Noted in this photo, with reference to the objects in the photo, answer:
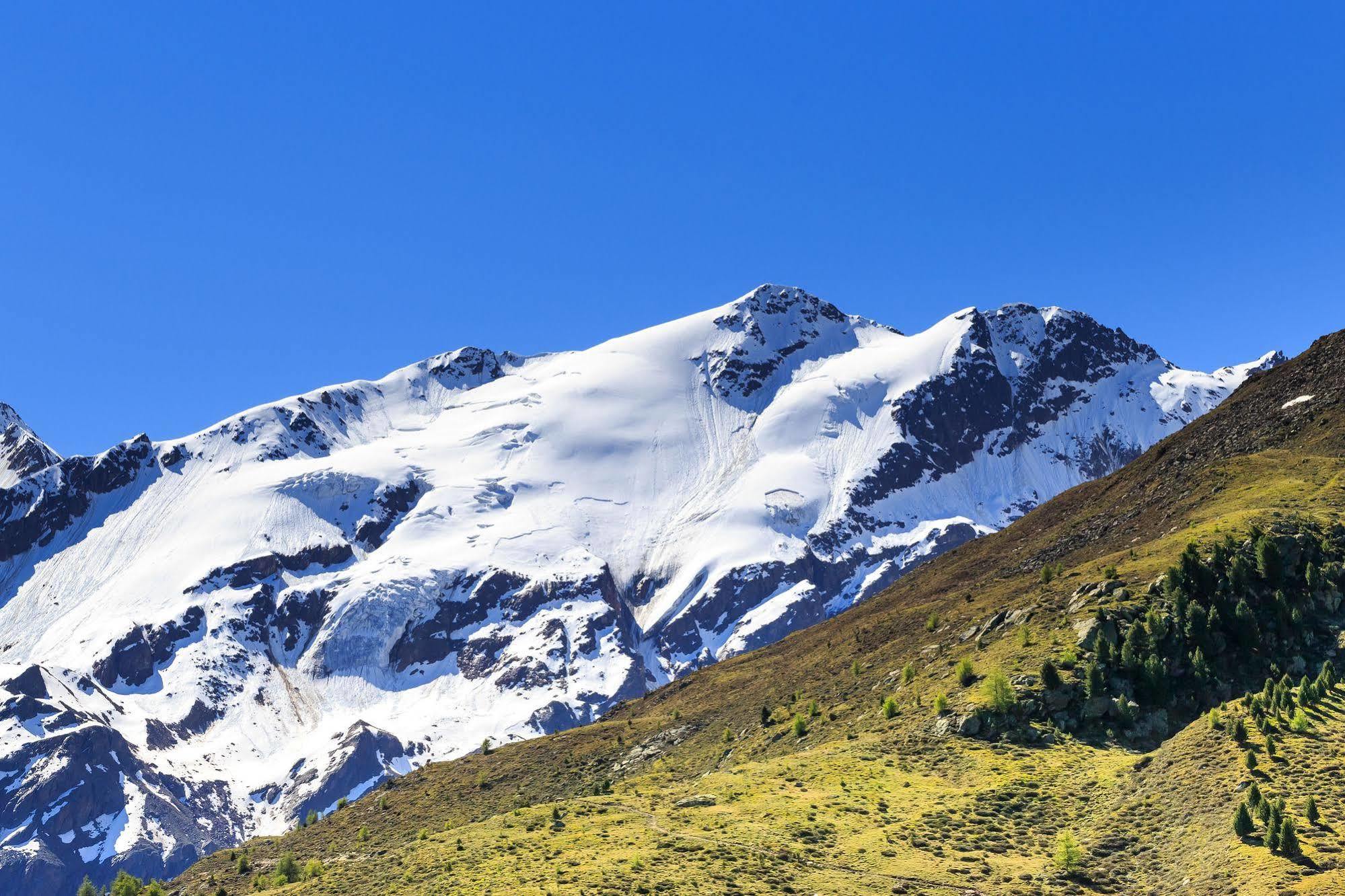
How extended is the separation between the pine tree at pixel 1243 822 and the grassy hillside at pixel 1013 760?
13.9 inches

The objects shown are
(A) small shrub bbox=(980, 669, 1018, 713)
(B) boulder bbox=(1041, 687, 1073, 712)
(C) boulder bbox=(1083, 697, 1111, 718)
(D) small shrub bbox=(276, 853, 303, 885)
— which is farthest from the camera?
(D) small shrub bbox=(276, 853, 303, 885)

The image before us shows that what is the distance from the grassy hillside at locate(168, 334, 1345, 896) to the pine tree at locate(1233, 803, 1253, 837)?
0.35 m

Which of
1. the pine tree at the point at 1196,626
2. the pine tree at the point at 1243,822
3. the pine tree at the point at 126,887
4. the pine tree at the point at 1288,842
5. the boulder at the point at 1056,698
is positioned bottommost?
the pine tree at the point at 1288,842

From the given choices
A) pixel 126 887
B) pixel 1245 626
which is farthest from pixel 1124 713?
pixel 126 887

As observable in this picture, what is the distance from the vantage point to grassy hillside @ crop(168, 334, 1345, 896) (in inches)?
2159

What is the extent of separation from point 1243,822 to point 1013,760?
57.5 feet

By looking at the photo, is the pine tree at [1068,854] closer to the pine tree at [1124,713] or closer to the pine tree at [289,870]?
the pine tree at [1124,713]

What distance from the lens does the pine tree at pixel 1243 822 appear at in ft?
170

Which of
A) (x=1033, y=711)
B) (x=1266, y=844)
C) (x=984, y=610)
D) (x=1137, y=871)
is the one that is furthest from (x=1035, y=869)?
(x=984, y=610)

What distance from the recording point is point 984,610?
10031 cm

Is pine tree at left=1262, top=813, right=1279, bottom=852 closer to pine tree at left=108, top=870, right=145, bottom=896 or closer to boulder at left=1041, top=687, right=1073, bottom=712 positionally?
boulder at left=1041, top=687, right=1073, bottom=712

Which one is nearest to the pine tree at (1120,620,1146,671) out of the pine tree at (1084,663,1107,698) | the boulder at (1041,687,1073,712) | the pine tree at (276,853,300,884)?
the pine tree at (1084,663,1107,698)

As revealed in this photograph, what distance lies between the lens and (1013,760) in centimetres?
6844

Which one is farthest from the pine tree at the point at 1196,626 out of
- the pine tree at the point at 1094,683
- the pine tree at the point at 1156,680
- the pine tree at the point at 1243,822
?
the pine tree at the point at 1243,822
